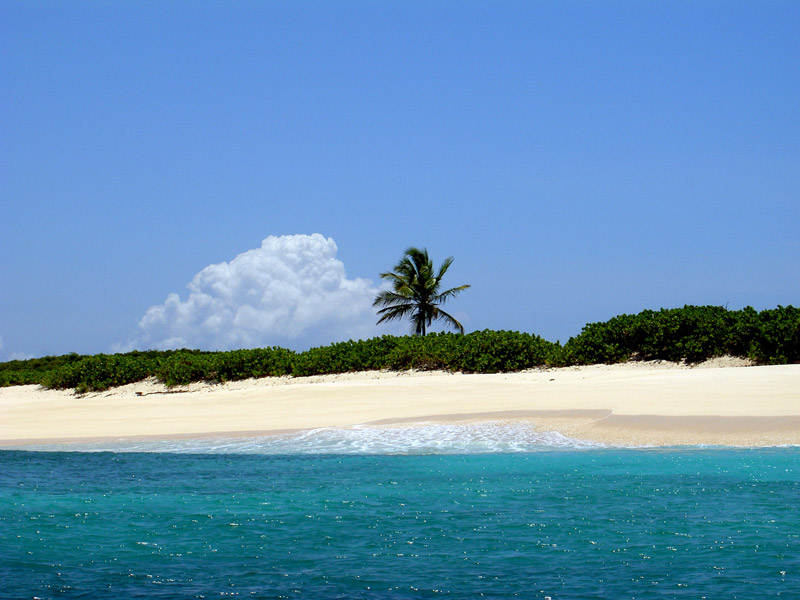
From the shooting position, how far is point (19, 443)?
53.8ft

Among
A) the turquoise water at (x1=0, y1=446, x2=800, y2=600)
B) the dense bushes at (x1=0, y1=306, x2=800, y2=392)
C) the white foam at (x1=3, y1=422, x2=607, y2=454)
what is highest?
the dense bushes at (x1=0, y1=306, x2=800, y2=392)

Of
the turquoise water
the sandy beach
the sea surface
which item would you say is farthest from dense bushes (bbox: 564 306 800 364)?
the turquoise water

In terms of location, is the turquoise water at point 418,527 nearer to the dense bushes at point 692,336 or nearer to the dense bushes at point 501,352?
the dense bushes at point 692,336

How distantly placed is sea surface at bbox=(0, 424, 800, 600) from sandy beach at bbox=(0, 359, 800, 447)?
1.83m

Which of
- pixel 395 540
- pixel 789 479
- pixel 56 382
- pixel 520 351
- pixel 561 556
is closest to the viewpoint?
pixel 561 556

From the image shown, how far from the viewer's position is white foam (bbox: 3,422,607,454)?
44.0 feet

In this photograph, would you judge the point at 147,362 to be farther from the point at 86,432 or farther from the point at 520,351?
the point at 520,351

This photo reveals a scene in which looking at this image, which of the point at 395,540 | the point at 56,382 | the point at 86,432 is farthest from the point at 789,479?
the point at 56,382

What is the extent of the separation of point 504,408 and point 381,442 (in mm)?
3890

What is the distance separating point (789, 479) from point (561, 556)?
4.39 meters

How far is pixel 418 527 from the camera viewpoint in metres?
8.23

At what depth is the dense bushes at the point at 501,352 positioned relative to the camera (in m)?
22.2

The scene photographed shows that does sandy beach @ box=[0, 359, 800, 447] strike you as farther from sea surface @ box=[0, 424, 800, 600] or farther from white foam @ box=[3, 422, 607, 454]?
sea surface @ box=[0, 424, 800, 600]

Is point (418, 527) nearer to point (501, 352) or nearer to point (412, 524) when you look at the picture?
point (412, 524)
